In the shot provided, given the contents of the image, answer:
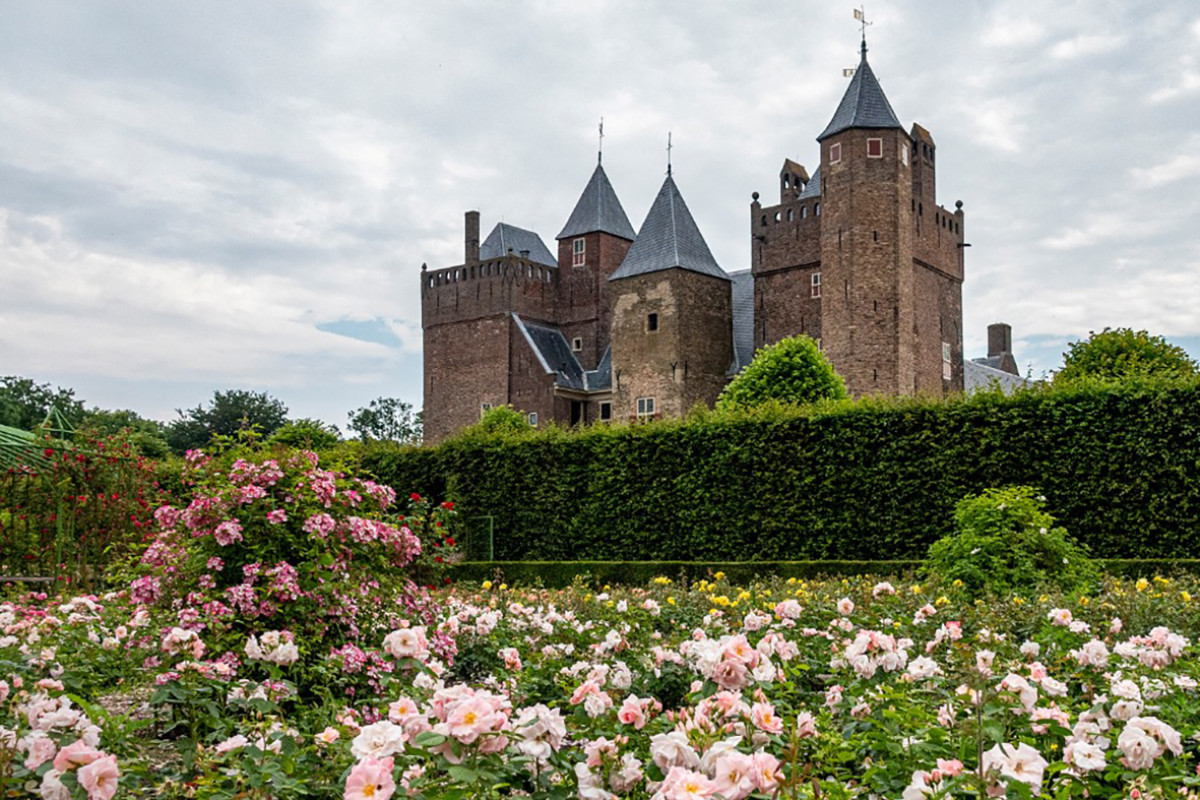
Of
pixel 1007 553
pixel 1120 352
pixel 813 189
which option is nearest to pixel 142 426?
pixel 813 189

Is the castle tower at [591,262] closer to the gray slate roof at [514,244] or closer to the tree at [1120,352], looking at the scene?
the gray slate roof at [514,244]

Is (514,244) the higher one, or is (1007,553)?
(514,244)

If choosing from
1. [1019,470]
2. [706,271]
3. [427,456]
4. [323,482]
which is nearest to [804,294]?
[706,271]

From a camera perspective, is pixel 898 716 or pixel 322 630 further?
pixel 322 630

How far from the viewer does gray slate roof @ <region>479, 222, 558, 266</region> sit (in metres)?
42.0

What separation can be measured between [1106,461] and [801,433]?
377 centimetres

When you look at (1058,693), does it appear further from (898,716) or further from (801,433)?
(801,433)

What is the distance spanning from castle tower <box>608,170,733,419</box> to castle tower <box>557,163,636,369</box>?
4.14 meters

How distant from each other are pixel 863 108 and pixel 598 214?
39.7 ft

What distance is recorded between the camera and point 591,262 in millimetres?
39062

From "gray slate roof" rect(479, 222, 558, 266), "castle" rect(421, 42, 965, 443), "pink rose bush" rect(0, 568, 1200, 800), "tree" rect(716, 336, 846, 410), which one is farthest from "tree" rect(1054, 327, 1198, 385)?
"pink rose bush" rect(0, 568, 1200, 800)

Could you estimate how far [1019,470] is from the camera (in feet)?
43.6

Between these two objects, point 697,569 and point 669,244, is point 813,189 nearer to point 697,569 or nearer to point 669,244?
point 669,244

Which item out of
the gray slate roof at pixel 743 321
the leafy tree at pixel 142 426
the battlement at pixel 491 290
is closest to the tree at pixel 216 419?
the leafy tree at pixel 142 426
